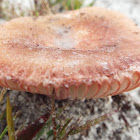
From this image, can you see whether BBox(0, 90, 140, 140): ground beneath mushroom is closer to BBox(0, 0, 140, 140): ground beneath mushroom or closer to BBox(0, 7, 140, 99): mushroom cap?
BBox(0, 0, 140, 140): ground beneath mushroom

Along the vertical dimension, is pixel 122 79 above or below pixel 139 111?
above

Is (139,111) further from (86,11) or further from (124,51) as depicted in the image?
(86,11)

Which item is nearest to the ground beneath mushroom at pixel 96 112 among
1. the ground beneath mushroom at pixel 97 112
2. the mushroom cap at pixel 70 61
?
the ground beneath mushroom at pixel 97 112

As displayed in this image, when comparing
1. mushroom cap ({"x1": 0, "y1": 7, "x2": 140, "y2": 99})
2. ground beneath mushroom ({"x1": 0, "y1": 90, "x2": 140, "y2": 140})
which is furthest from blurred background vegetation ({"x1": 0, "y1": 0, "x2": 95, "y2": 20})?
ground beneath mushroom ({"x1": 0, "y1": 90, "x2": 140, "y2": 140})

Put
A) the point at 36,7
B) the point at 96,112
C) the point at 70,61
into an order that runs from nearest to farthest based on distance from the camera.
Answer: the point at 70,61, the point at 96,112, the point at 36,7

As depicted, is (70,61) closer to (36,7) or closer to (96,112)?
(96,112)

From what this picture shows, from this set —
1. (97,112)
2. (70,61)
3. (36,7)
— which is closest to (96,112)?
(97,112)

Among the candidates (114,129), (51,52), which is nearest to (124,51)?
(51,52)
